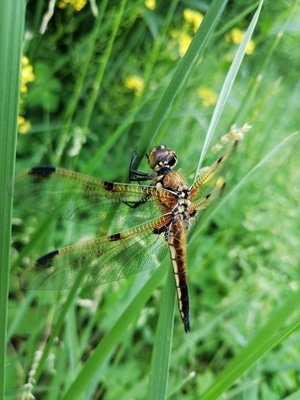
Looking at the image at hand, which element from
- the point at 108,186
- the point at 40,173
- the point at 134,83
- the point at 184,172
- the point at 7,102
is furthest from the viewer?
the point at 134,83

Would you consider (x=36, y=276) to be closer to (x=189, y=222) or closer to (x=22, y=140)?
(x=189, y=222)

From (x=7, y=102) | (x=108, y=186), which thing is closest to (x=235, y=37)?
(x=108, y=186)

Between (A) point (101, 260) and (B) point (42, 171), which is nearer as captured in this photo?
(B) point (42, 171)

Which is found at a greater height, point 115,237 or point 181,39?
point 181,39

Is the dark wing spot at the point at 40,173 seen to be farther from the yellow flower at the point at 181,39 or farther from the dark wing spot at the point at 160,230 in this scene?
the yellow flower at the point at 181,39

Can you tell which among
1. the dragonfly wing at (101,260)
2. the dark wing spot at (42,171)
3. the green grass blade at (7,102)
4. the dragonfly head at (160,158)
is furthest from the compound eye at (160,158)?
the green grass blade at (7,102)

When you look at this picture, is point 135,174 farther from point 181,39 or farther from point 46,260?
point 181,39

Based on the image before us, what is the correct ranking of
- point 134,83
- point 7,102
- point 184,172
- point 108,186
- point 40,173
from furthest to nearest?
point 134,83, point 184,172, point 108,186, point 40,173, point 7,102

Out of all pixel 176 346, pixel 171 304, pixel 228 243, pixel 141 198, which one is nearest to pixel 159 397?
pixel 171 304
